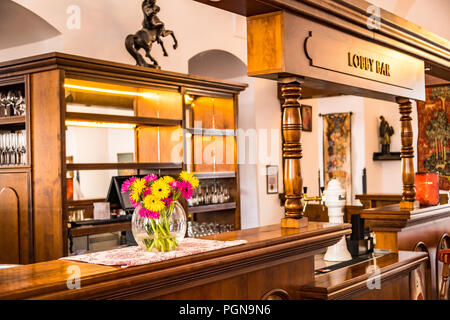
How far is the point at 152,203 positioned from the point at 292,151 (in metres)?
1.26

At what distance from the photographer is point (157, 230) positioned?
223cm

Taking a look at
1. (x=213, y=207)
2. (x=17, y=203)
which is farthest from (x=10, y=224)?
(x=213, y=207)

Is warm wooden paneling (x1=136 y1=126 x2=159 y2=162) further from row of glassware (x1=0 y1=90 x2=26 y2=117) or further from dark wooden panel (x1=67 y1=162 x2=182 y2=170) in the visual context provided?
row of glassware (x1=0 y1=90 x2=26 y2=117)

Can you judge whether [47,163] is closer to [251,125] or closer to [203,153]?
[203,153]

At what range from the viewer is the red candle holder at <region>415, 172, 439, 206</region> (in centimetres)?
524

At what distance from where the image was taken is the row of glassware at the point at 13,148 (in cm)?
470

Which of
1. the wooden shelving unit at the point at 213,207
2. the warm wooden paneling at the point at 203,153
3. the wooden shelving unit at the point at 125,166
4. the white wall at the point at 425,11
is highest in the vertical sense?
the white wall at the point at 425,11

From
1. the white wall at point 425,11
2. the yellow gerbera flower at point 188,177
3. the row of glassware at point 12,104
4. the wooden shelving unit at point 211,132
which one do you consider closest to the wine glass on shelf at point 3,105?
the row of glassware at point 12,104

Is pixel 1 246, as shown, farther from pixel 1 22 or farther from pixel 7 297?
pixel 7 297

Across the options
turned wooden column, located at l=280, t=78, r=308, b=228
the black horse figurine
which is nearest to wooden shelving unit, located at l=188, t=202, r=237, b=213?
the black horse figurine

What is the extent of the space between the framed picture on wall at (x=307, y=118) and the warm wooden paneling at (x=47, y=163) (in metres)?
5.03

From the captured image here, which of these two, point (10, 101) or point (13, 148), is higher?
point (10, 101)

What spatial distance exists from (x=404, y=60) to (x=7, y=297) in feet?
12.8

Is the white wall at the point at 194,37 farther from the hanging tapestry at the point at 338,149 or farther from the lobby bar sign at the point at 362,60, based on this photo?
the hanging tapestry at the point at 338,149
